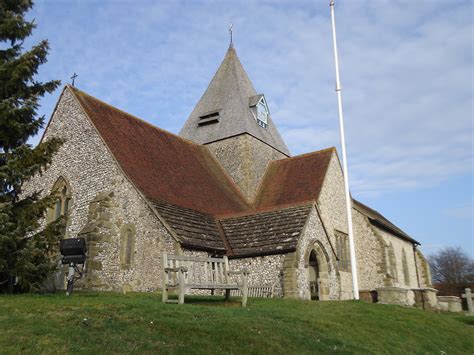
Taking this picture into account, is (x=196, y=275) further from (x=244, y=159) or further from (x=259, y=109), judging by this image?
(x=259, y=109)

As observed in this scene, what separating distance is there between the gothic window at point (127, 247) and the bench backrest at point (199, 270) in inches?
189

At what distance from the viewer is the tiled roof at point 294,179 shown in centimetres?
2245

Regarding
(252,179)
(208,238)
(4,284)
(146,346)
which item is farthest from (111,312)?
(252,179)

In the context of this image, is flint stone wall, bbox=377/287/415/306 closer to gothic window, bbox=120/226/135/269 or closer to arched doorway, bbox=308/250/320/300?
arched doorway, bbox=308/250/320/300

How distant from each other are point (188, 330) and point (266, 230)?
9.75 metres

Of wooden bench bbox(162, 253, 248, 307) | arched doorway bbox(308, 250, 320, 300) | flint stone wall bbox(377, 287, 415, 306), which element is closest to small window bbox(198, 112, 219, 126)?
arched doorway bbox(308, 250, 320, 300)

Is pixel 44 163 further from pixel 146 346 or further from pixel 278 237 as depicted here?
pixel 278 237

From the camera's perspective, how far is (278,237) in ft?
54.1

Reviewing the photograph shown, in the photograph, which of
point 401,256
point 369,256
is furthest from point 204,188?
point 401,256

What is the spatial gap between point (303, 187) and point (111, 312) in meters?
15.7

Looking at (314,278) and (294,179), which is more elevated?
(294,179)

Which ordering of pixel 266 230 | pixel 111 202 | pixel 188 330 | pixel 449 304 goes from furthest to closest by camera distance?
pixel 449 304 → pixel 266 230 → pixel 111 202 → pixel 188 330

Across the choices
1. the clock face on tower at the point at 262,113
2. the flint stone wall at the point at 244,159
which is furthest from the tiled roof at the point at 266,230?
the clock face on tower at the point at 262,113

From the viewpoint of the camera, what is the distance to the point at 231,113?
27375mm
